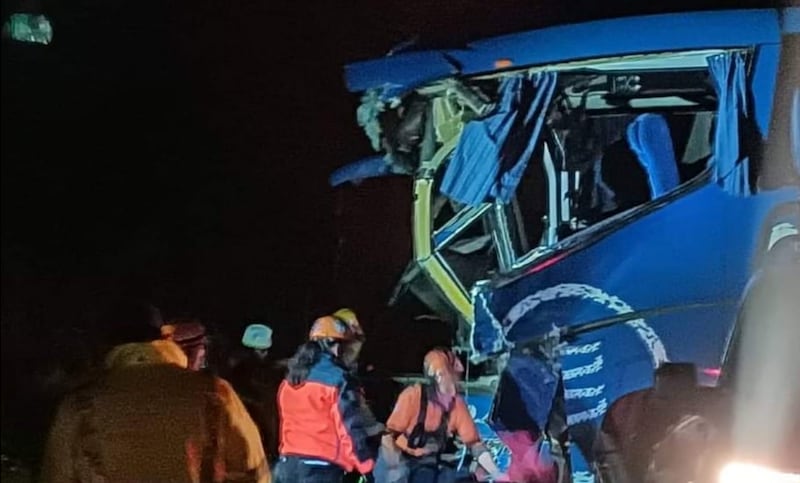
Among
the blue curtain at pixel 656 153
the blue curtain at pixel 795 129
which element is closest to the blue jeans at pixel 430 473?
the blue curtain at pixel 656 153

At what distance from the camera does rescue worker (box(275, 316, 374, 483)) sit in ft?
4.90

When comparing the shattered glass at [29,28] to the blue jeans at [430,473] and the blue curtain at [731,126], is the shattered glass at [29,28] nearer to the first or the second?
the blue jeans at [430,473]

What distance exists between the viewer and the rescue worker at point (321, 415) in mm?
1492

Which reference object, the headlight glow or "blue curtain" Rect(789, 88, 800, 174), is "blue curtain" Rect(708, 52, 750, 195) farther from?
the headlight glow

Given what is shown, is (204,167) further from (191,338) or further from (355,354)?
(355,354)

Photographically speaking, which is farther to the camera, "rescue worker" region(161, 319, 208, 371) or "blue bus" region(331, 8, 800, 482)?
"rescue worker" region(161, 319, 208, 371)

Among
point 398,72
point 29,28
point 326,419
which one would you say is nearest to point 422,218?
point 398,72

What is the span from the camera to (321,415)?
4.94 feet

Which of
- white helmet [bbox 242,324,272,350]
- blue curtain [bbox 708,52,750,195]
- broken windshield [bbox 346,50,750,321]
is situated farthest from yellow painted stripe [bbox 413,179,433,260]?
blue curtain [bbox 708,52,750,195]

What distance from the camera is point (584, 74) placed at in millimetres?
Result: 1450

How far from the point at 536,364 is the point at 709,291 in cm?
24

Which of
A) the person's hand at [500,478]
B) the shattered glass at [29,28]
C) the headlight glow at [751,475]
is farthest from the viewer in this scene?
the shattered glass at [29,28]

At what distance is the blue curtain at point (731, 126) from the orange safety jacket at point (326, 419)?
56cm

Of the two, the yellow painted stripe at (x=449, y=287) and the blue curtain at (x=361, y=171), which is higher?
the blue curtain at (x=361, y=171)
